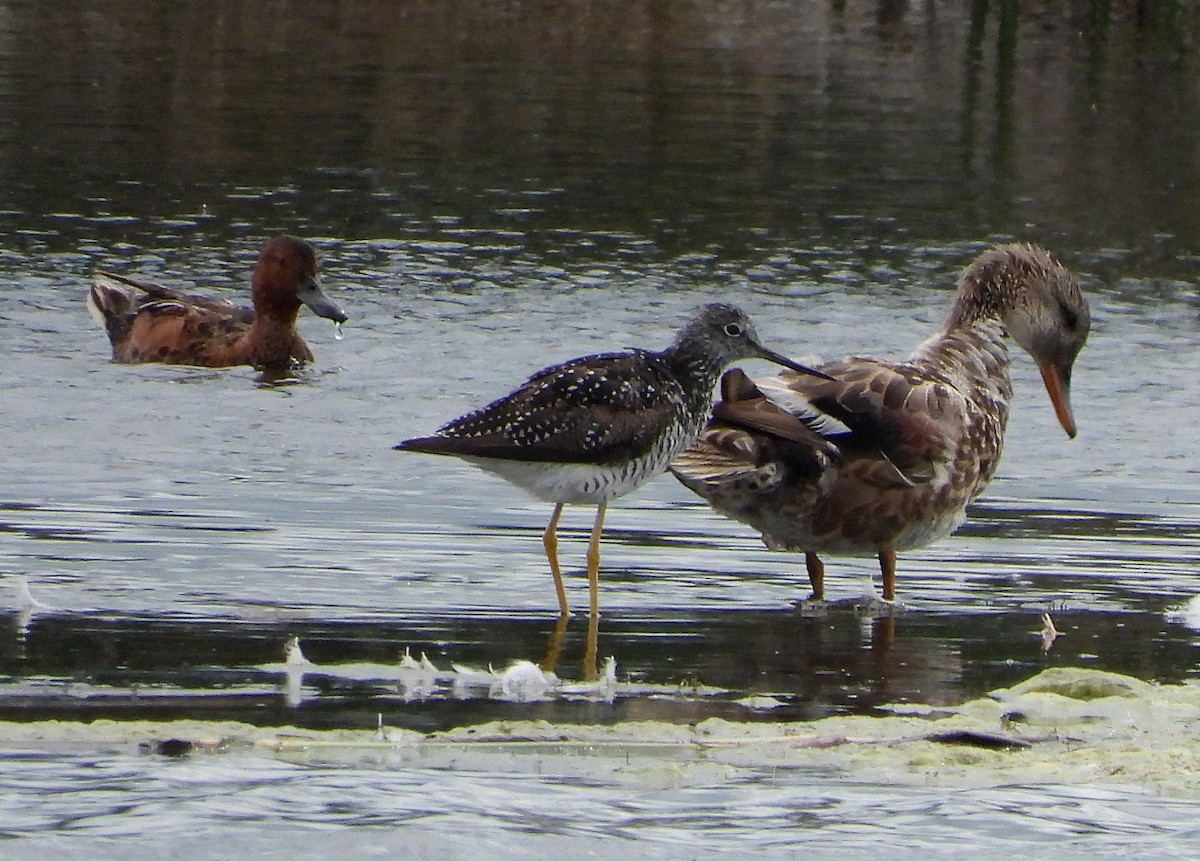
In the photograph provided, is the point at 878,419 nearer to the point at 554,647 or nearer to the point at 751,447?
the point at 751,447

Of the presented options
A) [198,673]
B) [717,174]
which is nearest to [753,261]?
[717,174]

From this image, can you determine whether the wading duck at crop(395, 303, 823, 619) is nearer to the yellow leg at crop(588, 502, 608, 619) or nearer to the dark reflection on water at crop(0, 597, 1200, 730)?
the yellow leg at crop(588, 502, 608, 619)

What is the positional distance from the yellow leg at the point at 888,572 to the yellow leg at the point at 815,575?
9.0 inches

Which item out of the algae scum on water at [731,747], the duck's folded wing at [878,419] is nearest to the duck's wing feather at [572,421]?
the duck's folded wing at [878,419]

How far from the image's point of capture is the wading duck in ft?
25.3

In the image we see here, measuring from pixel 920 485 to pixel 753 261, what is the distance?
27.5ft

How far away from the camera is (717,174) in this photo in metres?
20.8

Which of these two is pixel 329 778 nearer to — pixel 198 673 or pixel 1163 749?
pixel 198 673

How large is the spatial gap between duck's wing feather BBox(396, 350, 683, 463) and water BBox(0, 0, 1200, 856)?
548mm

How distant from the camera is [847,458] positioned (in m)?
8.29

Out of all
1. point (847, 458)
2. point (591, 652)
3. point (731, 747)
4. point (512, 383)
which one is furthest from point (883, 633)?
point (512, 383)

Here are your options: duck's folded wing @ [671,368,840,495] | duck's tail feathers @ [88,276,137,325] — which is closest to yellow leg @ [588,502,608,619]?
duck's folded wing @ [671,368,840,495]

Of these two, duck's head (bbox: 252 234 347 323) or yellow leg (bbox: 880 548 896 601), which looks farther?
duck's head (bbox: 252 234 347 323)

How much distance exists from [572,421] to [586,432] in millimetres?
64
